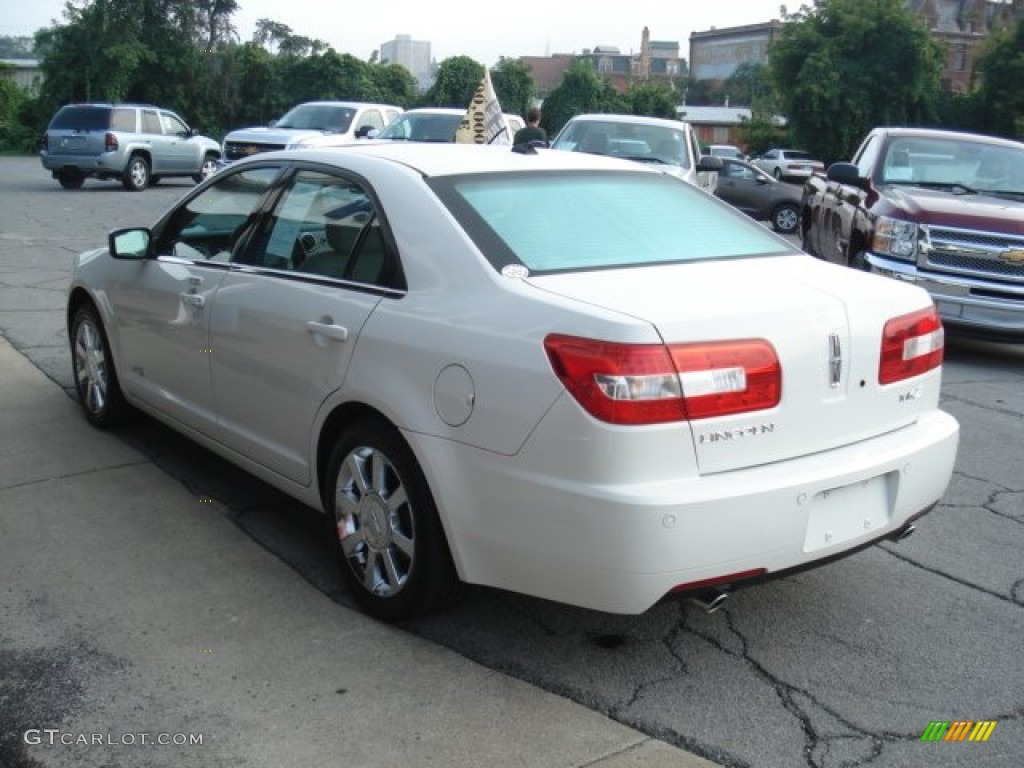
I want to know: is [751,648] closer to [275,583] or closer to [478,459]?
[478,459]

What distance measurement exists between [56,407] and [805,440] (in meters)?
4.79

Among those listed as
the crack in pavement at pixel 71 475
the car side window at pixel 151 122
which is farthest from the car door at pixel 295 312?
the car side window at pixel 151 122

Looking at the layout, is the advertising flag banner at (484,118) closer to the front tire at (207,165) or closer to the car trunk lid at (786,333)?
the car trunk lid at (786,333)

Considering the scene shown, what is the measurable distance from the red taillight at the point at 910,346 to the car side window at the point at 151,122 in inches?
899

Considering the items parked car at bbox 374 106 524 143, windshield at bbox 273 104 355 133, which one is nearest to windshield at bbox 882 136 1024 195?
parked car at bbox 374 106 524 143

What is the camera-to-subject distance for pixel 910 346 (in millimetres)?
3631

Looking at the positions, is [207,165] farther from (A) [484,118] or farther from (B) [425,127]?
(A) [484,118]

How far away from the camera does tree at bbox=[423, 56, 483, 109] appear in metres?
57.3

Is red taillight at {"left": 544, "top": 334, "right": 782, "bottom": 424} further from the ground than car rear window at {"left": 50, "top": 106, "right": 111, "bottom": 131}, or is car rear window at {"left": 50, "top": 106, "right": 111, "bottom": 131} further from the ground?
car rear window at {"left": 50, "top": 106, "right": 111, "bottom": 131}

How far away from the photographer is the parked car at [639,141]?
40.7ft

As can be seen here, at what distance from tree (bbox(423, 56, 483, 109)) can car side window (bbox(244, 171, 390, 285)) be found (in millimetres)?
54223

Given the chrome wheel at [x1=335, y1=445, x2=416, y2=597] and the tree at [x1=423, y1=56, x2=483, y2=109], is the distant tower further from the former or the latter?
the chrome wheel at [x1=335, y1=445, x2=416, y2=597]

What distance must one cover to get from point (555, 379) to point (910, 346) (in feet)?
4.37

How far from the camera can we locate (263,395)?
4.28 meters
